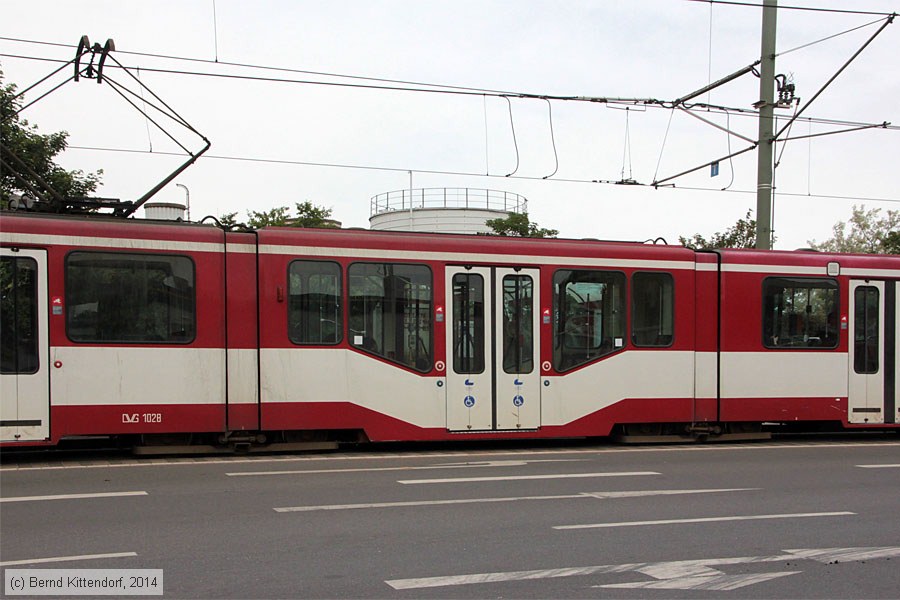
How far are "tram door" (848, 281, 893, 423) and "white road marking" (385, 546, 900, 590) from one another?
8.25 metres

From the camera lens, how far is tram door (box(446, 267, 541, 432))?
12.8 metres

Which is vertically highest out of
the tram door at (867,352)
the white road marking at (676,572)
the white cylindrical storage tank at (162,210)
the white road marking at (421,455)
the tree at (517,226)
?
the tree at (517,226)

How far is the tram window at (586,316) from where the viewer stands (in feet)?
43.8

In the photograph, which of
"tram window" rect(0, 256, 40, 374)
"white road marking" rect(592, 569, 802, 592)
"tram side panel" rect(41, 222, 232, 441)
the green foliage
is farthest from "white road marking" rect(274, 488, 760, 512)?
the green foliage

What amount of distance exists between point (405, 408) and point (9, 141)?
907 centimetres

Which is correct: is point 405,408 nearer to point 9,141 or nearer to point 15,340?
point 15,340

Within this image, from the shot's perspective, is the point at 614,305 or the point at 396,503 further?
the point at 614,305

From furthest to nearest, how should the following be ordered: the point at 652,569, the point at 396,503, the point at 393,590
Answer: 1. the point at 396,503
2. the point at 652,569
3. the point at 393,590

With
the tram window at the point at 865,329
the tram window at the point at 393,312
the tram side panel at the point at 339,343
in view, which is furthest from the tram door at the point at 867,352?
Answer: the tram window at the point at 393,312

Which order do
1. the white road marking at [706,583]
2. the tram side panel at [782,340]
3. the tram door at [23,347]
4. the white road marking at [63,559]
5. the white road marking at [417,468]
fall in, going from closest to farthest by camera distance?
the white road marking at [706,583]
the white road marking at [63,559]
the white road marking at [417,468]
the tram door at [23,347]
the tram side panel at [782,340]

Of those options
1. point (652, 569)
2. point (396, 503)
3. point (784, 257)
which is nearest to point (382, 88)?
point (784, 257)

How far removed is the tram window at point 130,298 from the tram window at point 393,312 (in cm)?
220

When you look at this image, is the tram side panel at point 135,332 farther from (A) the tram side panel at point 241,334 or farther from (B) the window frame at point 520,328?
(B) the window frame at point 520,328

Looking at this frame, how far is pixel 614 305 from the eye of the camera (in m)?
13.6
